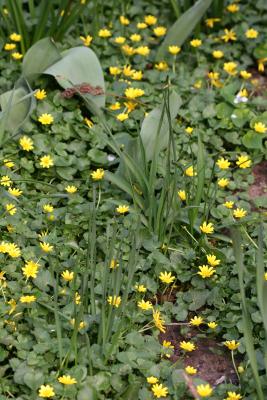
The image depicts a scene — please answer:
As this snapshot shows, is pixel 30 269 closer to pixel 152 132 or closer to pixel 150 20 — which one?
pixel 152 132

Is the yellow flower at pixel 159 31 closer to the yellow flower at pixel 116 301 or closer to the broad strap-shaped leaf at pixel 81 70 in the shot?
the broad strap-shaped leaf at pixel 81 70

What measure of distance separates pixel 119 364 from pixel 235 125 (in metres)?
1.50

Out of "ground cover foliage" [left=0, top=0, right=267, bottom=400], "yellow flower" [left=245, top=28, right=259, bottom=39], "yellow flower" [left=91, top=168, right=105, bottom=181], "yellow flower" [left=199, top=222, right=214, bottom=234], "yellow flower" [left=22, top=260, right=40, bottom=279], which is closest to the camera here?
"ground cover foliage" [left=0, top=0, right=267, bottom=400]

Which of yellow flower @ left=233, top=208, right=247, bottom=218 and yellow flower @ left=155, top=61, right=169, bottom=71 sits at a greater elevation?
yellow flower @ left=155, top=61, right=169, bottom=71

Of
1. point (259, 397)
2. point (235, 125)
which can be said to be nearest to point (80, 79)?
point (235, 125)

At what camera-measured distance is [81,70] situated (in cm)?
370

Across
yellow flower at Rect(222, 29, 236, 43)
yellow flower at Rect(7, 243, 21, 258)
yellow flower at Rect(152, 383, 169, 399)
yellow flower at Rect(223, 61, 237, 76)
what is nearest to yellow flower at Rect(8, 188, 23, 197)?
yellow flower at Rect(7, 243, 21, 258)

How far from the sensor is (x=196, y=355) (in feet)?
9.41

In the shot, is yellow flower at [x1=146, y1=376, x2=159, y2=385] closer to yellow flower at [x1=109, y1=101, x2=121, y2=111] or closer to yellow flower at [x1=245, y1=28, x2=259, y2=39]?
yellow flower at [x1=109, y1=101, x2=121, y2=111]

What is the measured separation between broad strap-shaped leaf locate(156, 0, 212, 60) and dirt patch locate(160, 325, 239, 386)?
1.68m

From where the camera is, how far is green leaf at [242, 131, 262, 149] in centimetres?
364

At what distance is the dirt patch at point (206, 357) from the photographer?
2785 millimetres

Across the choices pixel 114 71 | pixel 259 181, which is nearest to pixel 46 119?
pixel 114 71

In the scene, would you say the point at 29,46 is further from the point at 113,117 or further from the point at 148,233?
the point at 148,233
